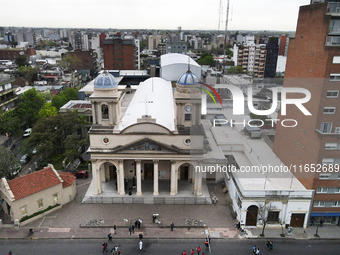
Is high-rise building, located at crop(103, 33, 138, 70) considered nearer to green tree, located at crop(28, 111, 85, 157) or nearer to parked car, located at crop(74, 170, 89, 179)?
green tree, located at crop(28, 111, 85, 157)

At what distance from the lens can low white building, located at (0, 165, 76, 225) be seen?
33.9m

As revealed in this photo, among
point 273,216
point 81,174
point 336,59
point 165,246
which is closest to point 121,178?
point 81,174

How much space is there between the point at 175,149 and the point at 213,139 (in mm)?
13516

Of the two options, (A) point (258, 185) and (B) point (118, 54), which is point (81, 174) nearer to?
(A) point (258, 185)

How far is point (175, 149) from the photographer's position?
37125 mm

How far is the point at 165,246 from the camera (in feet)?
104

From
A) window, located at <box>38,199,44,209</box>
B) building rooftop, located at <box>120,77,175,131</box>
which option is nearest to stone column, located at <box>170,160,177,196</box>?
building rooftop, located at <box>120,77,175,131</box>

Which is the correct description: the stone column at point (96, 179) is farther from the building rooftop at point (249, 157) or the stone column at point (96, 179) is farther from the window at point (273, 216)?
the window at point (273, 216)

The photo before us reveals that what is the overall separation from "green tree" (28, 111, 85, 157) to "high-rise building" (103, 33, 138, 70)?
59.1 meters

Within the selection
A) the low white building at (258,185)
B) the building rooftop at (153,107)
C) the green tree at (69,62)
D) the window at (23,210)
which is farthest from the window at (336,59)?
the green tree at (69,62)

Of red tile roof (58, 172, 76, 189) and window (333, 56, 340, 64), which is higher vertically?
window (333, 56, 340, 64)

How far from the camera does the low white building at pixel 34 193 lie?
111 feet

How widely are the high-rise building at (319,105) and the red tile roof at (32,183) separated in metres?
31.8

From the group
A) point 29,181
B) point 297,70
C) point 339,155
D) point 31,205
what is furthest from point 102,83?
point 339,155
